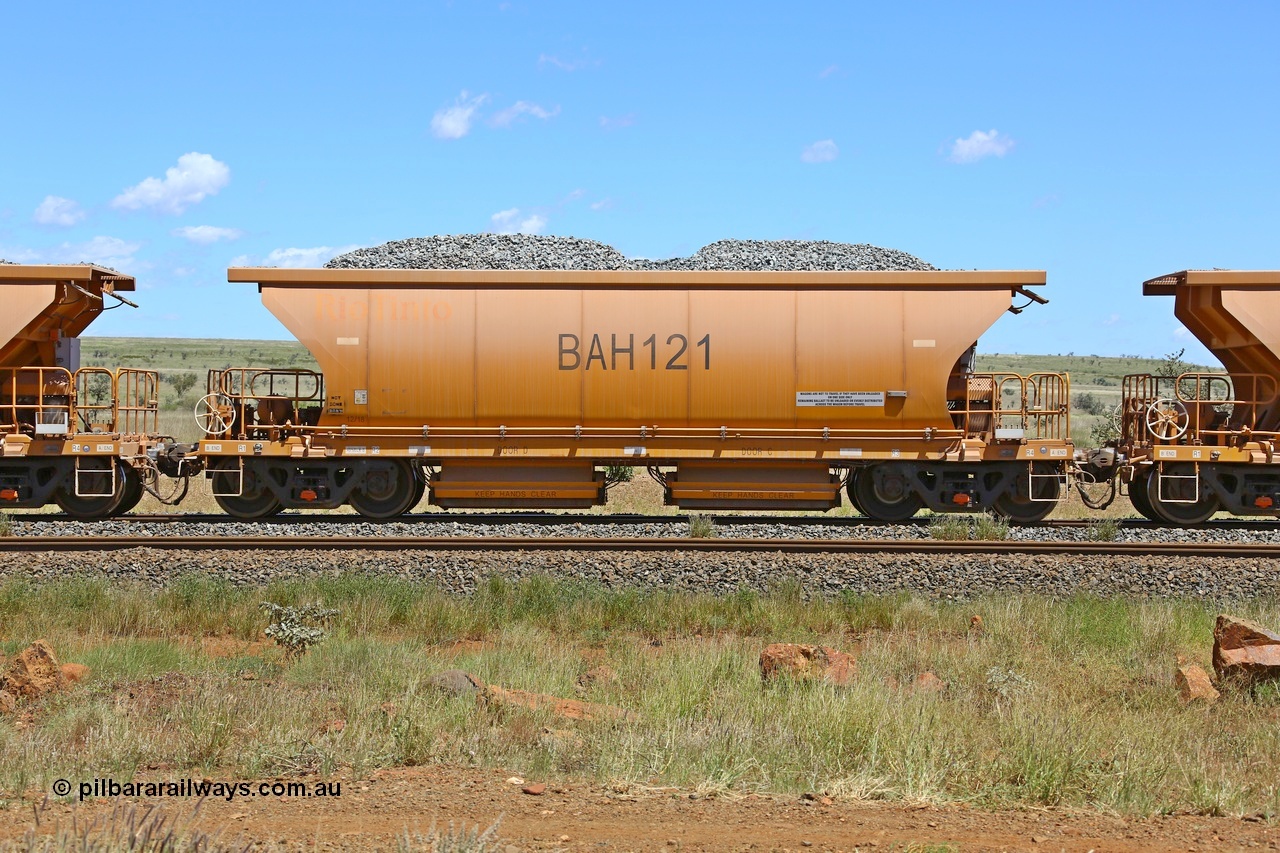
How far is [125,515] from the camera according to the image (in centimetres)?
1598

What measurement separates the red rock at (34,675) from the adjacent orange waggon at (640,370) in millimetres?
7458

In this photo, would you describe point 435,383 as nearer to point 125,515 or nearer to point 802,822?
point 125,515

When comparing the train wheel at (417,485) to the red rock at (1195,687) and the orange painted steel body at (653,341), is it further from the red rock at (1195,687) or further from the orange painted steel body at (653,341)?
the red rock at (1195,687)

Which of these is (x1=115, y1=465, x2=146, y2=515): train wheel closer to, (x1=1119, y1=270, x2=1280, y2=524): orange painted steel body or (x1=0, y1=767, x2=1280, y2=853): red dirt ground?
(x1=0, y1=767, x2=1280, y2=853): red dirt ground

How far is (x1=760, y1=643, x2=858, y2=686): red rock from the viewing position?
26.0 feet

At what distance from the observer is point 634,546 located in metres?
12.9

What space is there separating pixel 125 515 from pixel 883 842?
14.3 meters

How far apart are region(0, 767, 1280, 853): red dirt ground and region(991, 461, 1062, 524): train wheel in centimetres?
1018

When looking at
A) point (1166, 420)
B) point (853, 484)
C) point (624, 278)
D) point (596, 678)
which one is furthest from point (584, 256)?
point (596, 678)

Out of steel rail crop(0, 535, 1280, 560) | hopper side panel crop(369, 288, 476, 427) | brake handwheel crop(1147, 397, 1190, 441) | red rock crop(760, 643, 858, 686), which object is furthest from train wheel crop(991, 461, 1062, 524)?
hopper side panel crop(369, 288, 476, 427)

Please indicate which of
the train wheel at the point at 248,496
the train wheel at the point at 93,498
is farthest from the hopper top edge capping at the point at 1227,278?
the train wheel at the point at 93,498

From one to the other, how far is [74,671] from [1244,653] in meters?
9.40

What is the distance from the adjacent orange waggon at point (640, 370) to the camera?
15070mm

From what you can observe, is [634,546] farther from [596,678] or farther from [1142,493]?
[1142,493]
